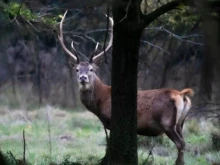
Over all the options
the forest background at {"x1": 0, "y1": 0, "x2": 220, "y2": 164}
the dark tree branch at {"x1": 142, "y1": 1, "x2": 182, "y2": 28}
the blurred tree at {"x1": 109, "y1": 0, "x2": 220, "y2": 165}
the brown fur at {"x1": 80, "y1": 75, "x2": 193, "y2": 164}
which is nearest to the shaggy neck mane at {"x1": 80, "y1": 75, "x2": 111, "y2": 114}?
the brown fur at {"x1": 80, "y1": 75, "x2": 193, "y2": 164}

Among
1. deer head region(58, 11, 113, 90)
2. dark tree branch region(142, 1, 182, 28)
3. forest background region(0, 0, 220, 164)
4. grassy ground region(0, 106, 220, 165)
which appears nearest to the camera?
dark tree branch region(142, 1, 182, 28)

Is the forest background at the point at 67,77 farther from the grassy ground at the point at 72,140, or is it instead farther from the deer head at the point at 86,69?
the deer head at the point at 86,69

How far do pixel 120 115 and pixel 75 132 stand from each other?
867cm

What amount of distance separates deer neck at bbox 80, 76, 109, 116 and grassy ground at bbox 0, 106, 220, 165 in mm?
800

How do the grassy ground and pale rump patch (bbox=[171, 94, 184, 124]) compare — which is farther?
pale rump patch (bbox=[171, 94, 184, 124])

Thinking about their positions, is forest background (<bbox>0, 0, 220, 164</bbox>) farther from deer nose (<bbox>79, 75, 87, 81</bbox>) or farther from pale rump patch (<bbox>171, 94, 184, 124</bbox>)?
pale rump patch (<bbox>171, 94, 184, 124</bbox>)

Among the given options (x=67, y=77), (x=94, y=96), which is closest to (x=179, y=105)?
(x=94, y=96)

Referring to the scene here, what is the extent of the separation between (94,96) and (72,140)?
11.0ft

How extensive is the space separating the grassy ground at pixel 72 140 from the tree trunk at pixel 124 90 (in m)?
0.58

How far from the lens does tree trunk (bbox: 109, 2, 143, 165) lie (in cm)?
716

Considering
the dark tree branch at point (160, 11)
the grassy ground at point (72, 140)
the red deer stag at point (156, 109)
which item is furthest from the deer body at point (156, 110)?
the dark tree branch at point (160, 11)

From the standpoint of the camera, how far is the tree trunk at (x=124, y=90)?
716cm

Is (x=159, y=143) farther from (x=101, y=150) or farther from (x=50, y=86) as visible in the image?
(x=50, y=86)

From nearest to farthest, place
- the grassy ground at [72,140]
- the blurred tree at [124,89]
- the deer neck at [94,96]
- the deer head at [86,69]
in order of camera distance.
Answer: the blurred tree at [124,89]
the grassy ground at [72,140]
the deer neck at [94,96]
the deer head at [86,69]
